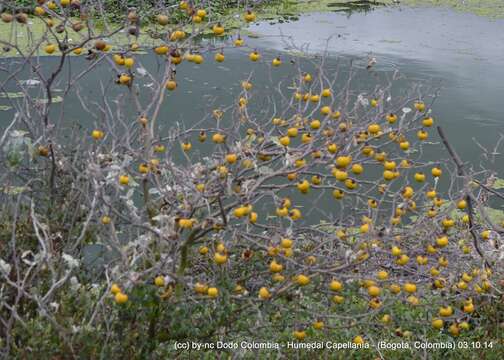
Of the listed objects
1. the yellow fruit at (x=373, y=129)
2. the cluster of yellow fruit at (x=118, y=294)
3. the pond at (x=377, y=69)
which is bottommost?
the pond at (x=377, y=69)

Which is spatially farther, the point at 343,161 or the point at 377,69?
the point at 377,69

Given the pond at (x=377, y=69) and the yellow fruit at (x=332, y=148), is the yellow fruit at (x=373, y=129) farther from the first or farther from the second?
the pond at (x=377, y=69)

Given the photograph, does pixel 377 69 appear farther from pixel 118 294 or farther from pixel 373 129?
pixel 118 294

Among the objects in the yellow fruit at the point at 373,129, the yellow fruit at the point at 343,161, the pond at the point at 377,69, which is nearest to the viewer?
the yellow fruit at the point at 343,161

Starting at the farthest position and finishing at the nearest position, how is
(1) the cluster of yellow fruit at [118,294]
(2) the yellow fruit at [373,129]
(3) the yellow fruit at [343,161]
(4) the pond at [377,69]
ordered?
(4) the pond at [377,69], (2) the yellow fruit at [373,129], (3) the yellow fruit at [343,161], (1) the cluster of yellow fruit at [118,294]

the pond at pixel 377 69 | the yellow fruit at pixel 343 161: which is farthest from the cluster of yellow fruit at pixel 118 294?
the pond at pixel 377 69

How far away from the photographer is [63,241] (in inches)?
105

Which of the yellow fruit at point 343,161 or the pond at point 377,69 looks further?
the pond at point 377,69

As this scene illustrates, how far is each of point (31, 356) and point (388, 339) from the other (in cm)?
152

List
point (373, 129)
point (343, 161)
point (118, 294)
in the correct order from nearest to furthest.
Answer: point (118, 294), point (343, 161), point (373, 129)

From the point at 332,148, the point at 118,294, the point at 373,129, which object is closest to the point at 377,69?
the point at 373,129

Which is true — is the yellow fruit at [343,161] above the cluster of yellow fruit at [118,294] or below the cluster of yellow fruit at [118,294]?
above

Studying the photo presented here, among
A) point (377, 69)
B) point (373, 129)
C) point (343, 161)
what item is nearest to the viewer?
point (343, 161)

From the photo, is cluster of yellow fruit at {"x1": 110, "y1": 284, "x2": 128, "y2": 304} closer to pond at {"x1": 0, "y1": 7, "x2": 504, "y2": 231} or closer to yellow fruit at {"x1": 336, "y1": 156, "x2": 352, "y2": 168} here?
→ yellow fruit at {"x1": 336, "y1": 156, "x2": 352, "y2": 168}
